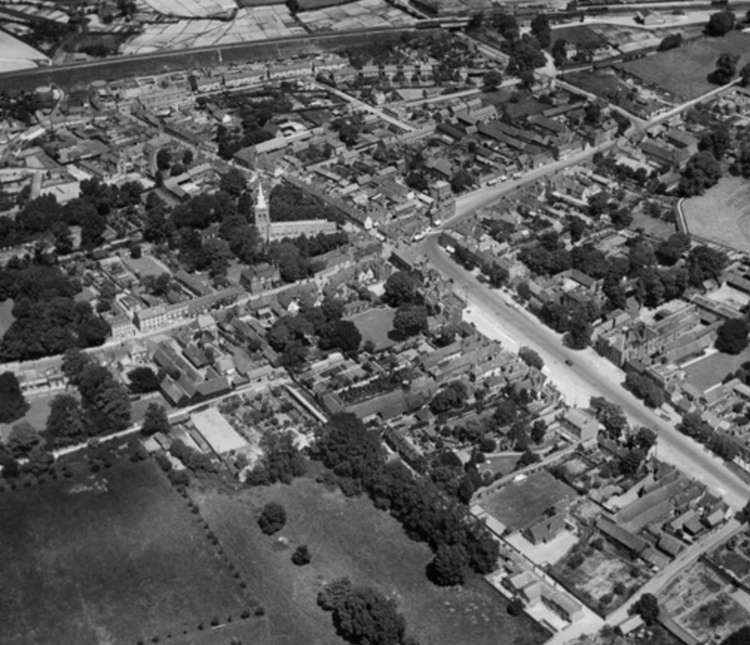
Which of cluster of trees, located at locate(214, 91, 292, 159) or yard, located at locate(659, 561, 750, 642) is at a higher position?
cluster of trees, located at locate(214, 91, 292, 159)

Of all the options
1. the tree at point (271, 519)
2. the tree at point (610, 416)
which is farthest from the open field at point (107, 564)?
the tree at point (610, 416)

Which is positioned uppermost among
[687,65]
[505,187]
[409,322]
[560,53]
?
[560,53]

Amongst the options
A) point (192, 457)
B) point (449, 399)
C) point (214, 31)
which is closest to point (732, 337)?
point (449, 399)

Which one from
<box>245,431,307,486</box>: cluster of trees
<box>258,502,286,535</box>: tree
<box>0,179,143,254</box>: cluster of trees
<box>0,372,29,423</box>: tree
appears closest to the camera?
<box>258,502,286,535</box>: tree

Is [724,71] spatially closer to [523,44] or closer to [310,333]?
[523,44]

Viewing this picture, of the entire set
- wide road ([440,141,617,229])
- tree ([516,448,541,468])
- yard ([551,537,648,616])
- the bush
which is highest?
wide road ([440,141,617,229])

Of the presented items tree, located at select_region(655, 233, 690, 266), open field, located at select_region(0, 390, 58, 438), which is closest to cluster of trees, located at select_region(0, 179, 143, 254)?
open field, located at select_region(0, 390, 58, 438)

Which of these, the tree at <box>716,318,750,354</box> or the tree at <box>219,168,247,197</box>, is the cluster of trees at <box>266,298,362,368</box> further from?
the tree at <box>716,318,750,354</box>

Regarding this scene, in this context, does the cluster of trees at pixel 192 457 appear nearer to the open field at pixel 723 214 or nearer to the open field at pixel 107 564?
the open field at pixel 107 564
